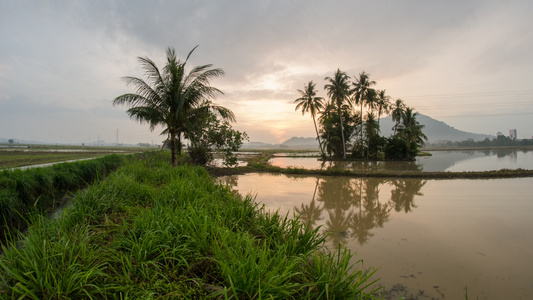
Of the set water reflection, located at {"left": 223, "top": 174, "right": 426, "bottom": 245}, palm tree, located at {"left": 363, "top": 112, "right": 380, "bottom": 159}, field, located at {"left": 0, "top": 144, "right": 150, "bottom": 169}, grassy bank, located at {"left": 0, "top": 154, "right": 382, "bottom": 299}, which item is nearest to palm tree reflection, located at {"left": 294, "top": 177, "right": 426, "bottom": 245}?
water reflection, located at {"left": 223, "top": 174, "right": 426, "bottom": 245}

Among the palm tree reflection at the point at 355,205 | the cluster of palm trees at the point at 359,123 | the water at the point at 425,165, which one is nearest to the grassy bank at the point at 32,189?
the palm tree reflection at the point at 355,205

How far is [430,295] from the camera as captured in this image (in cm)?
327

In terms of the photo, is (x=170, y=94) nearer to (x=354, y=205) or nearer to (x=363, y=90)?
(x=354, y=205)

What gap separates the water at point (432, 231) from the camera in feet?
11.7

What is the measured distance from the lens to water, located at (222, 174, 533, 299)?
11.7 ft

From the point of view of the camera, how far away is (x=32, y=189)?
17.9 feet

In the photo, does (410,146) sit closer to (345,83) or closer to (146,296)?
(345,83)

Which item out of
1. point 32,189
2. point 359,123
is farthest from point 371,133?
point 32,189

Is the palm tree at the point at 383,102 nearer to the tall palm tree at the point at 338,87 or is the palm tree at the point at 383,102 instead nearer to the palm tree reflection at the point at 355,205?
the tall palm tree at the point at 338,87

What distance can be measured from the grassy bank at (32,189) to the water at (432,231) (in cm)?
528

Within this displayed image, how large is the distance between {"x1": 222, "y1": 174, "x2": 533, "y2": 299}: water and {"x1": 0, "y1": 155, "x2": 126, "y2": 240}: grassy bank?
5282 millimetres

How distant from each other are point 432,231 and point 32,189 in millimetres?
9459

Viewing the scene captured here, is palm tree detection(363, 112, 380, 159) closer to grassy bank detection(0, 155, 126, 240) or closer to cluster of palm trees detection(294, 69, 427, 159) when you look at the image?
cluster of palm trees detection(294, 69, 427, 159)

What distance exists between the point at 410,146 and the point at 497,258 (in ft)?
85.2
